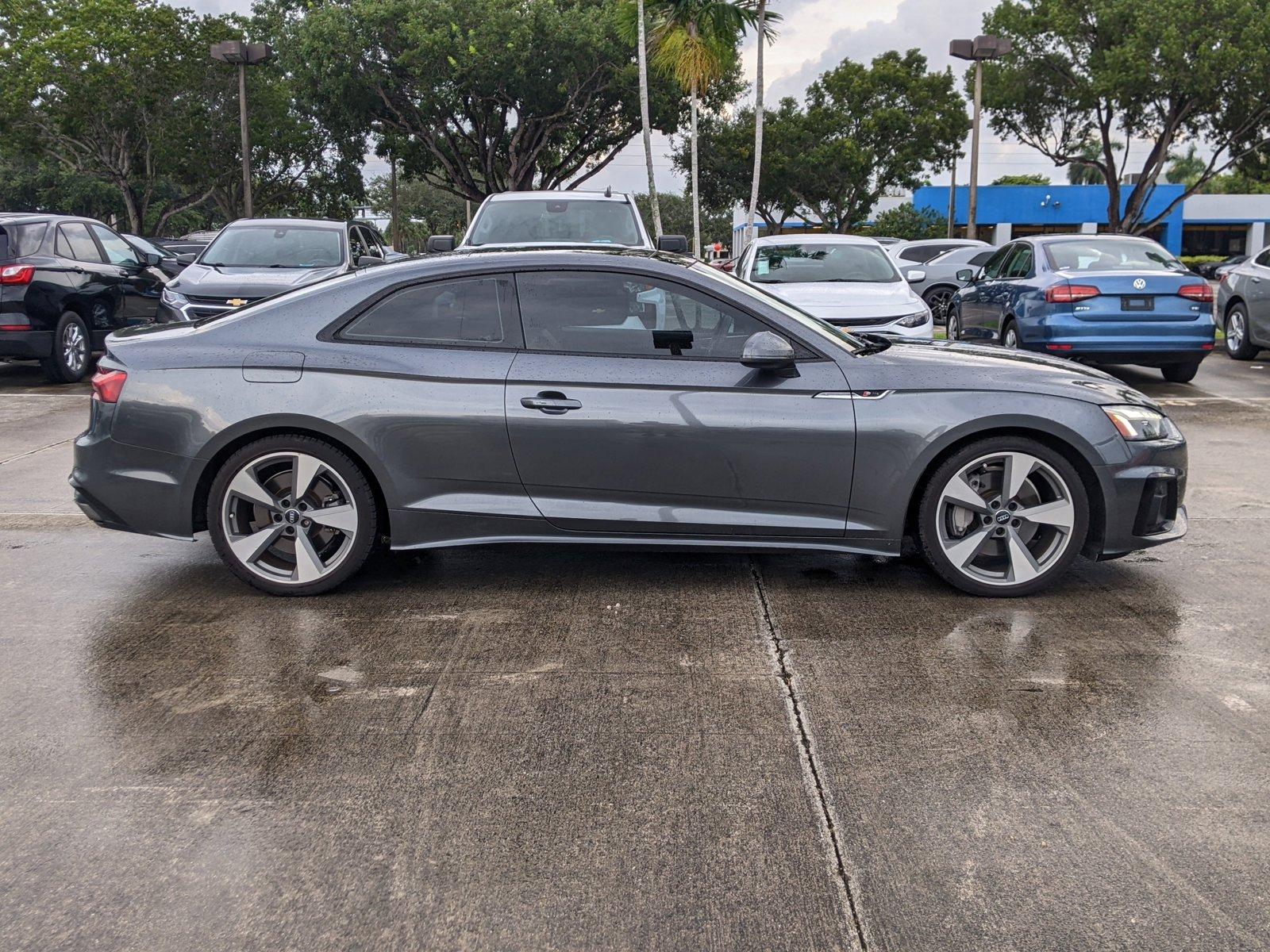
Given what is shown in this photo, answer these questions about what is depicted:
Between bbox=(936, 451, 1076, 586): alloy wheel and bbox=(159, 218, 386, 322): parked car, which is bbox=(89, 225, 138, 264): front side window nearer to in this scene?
bbox=(159, 218, 386, 322): parked car

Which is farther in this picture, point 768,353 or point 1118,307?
point 1118,307

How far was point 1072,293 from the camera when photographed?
1145cm

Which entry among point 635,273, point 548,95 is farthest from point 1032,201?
point 635,273

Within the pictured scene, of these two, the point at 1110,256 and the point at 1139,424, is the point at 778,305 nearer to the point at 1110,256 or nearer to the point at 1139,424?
the point at 1139,424

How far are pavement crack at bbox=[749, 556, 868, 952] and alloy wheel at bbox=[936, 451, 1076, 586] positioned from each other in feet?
2.87

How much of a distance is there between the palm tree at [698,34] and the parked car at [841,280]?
50.8ft

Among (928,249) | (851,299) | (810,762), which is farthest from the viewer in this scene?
(928,249)

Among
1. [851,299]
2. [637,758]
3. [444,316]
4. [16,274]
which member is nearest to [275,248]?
[16,274]

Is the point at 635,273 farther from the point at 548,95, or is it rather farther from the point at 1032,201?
the point at 1032,201

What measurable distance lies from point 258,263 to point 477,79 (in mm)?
23273

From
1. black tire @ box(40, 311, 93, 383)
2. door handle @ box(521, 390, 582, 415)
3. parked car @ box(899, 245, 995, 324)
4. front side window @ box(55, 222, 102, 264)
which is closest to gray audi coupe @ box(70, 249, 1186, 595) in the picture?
door handle @ box(521, 390, 582, 415)

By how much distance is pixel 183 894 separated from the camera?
2.91m

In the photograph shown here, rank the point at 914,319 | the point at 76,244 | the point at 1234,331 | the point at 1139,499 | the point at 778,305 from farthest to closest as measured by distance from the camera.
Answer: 1. the point at 1234,331
2. the point at 76,244
3. the point at 914,319
4. the point at 778,305
5. the point at 1139,499

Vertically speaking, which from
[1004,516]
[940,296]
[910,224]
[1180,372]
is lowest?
[1004,516]
